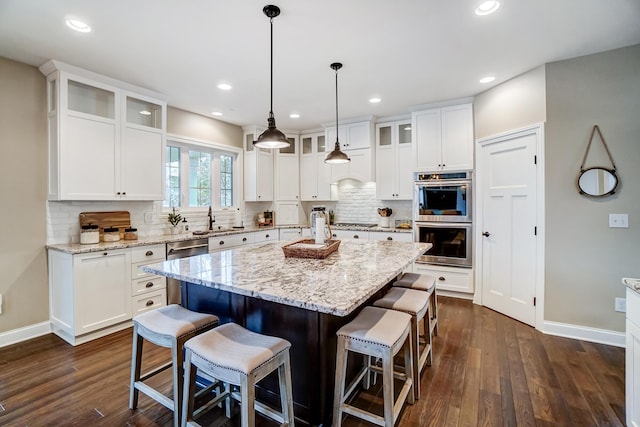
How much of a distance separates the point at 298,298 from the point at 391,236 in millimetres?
3339

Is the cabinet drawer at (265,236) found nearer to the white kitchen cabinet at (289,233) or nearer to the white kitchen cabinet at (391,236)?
the white kitchen cabinet at (289,233)

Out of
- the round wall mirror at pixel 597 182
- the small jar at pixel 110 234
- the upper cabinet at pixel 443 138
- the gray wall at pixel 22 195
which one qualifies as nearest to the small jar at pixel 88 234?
the small jar at pixel 110 234

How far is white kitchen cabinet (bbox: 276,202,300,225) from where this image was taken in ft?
18.0

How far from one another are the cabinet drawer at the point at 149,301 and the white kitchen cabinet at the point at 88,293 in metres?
0.08

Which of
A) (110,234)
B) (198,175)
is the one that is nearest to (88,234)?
(110,234)

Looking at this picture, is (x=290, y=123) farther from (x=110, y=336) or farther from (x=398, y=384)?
(x=398, y=384)

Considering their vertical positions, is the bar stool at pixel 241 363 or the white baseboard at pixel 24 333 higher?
the bar stool at pixel 241 363

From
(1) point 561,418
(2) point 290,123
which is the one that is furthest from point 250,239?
(1) point 561,418

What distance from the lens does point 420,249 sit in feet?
8.74

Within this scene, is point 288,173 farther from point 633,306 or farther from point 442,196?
point 633,306

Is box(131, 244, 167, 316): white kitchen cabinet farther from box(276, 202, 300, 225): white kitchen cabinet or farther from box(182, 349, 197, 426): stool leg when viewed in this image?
box(276, 202, 300, 225): white kitchen cabinet

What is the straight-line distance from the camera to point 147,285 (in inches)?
129

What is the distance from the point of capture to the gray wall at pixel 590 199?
8.79ft

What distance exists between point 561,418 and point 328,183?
13.4 ft
